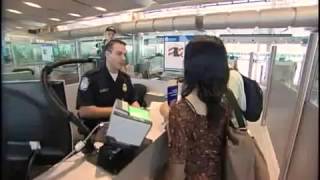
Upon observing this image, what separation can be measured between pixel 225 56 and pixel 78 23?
951cm

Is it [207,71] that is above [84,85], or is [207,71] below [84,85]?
above

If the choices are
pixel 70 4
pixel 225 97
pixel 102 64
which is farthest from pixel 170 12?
pixel 225 97

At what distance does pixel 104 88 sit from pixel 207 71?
43.2 inches

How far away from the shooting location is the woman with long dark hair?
110 cm

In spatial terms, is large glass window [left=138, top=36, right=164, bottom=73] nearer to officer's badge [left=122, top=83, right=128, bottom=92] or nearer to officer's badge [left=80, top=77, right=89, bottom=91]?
officer's badge [left=122, top=83, right=128, bottom=92]

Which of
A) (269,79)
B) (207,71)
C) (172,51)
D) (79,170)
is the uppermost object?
(207,71)

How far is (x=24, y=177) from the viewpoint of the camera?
38.3 inches

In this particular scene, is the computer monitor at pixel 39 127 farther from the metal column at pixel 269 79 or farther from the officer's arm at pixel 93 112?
the metal column at pixel 269 79

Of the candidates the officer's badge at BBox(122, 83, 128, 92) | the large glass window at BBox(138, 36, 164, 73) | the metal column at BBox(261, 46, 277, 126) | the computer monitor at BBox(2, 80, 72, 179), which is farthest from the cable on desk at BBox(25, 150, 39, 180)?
the large glass window at BBox(138, 36, 164, 73)

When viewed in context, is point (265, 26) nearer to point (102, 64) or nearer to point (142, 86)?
point (142, 86)

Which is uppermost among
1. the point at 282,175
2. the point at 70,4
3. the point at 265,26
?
the point at 70,4

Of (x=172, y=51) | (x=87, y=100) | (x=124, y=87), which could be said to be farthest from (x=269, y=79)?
(x=87, y=100)

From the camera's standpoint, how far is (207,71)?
1103mm

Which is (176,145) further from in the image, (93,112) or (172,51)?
(172,51)
